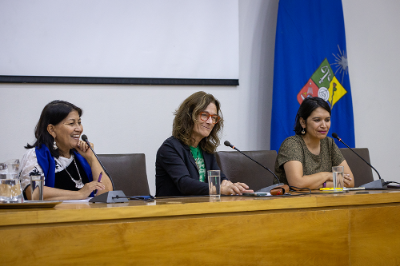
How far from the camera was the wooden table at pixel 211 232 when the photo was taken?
109 cm

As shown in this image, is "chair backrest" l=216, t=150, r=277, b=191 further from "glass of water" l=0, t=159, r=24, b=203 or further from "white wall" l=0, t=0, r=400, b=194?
"glass of water" l=0, t=159, r=24, b=203

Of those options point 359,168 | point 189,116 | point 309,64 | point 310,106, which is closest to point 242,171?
point 189,116

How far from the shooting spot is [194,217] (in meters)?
1.28

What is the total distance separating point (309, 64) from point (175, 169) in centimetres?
183

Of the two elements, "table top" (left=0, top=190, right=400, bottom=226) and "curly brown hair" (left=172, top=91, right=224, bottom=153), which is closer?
"table top" (left=0, top=190, right=400, bottom=226)

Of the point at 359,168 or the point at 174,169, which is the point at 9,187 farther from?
the point at 359,168

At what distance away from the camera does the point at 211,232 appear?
1.28m

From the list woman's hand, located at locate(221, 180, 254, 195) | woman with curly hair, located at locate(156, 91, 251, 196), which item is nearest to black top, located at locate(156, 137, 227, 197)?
woman with curly hair, located at locate(156, 91, 251, 196)

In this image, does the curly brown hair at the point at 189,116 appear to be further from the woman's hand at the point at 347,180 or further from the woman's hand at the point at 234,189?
the woman's hand at the point at 347,180

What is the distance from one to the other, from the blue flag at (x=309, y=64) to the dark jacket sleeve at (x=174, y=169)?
1.22 m

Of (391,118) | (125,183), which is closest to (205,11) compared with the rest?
(125,183)

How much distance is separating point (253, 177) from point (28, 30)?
1947 millimetres

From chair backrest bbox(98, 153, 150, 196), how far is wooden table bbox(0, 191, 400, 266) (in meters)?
0.99

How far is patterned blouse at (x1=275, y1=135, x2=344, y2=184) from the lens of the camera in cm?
249
